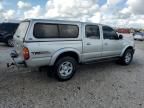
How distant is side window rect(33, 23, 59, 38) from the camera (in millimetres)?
4336

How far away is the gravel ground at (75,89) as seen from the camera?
3.63 meters

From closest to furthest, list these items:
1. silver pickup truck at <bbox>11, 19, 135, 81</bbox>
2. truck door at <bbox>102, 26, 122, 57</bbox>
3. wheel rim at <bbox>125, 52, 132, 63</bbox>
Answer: silver pickup truck at <bbox>11, 19, 135, 81</bbox>
truck door at <bbox>102, 26, 122, 57</bbox>
wheel rim at <bbox>125, 52, 132, 63</bbox>

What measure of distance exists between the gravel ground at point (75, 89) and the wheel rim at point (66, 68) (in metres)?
0.29

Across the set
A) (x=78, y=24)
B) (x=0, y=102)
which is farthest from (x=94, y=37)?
(x=0, y=102)

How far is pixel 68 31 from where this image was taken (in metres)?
4.97

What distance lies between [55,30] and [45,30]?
1.08ft

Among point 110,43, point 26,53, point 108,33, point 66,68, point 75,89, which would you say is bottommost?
point 75,89

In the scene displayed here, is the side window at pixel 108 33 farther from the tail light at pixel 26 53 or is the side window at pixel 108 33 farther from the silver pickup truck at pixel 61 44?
the tail light at pixel 26 53

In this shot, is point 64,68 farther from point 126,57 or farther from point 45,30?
point 126,57

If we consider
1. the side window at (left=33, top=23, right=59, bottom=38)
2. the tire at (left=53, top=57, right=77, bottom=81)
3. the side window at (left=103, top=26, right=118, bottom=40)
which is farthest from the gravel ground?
the side window at (left=33, top=23, right=59, bottom=38)

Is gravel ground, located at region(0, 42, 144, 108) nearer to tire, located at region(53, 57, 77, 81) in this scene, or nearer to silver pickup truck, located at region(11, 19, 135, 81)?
tire, located at region(53, 57, 77, 81)

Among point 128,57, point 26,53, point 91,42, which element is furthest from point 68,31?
point 128,57

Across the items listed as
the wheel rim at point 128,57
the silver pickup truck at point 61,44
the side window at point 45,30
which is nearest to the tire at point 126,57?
the wheel rim at point 128,57

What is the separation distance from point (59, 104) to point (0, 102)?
1.34 m
